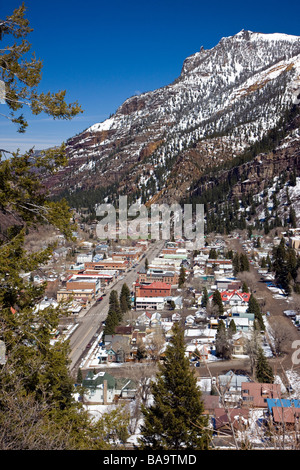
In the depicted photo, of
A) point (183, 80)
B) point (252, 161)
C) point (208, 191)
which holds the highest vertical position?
point (183, 80)

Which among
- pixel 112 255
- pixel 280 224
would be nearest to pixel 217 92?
pixel 280 224

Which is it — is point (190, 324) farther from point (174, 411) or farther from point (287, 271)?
point (174, 411)

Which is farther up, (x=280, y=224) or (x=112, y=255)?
(x=280, y=224)

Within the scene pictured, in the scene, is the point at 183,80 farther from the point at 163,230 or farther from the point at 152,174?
the point at 163,230

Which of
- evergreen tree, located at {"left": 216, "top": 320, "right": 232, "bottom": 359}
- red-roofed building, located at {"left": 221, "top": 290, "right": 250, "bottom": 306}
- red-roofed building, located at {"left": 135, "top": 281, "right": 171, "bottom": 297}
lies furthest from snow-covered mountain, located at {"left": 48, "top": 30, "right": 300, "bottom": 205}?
evergreen tree, located at {"left": 216, "top": 320, "right": 232, "bottom": 359}

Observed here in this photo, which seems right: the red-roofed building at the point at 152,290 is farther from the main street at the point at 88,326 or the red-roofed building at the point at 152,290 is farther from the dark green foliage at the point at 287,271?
the dark green foliage at the point at 287,271

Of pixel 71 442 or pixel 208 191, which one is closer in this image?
pixel 71 442
